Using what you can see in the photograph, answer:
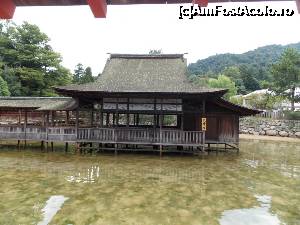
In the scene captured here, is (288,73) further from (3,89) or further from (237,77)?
(237,77)

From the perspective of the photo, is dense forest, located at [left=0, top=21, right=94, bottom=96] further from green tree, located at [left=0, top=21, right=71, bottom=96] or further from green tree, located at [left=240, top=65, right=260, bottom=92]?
green tree, located at [left=240, top=65, right=260, bottom=92]

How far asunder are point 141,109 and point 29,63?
24.7 meters

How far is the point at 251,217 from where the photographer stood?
8.30m

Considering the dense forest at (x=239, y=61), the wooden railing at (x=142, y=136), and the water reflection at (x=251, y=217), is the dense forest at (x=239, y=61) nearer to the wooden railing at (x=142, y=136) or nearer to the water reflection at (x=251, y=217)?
the wooden railing at (x=142, y=136)

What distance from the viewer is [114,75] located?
74.0 feet

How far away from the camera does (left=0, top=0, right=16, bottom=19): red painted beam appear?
253cm

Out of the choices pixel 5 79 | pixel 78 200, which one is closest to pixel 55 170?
pixel 78 200

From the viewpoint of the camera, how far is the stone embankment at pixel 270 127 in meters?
35.4

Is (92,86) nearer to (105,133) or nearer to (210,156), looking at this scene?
(105,133)

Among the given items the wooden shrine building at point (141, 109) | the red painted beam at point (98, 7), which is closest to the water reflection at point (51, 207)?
the red painted beam at point (98, 7)

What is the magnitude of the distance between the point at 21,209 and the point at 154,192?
4.39 m

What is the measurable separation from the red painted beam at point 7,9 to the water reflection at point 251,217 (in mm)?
7095

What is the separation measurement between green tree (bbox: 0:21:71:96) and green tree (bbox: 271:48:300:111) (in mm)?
27472

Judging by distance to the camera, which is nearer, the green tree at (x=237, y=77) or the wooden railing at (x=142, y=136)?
the wooden railing at (x=142, y=136)
